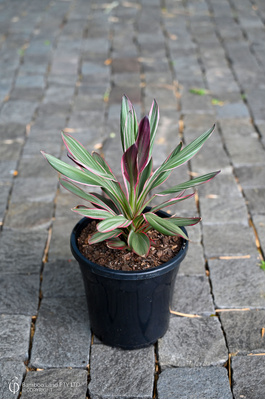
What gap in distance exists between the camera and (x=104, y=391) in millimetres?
2059

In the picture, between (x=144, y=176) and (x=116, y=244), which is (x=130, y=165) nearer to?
(x=144, y=176)

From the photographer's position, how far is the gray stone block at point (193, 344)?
7.18 feet

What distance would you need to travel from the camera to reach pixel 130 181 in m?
1.96

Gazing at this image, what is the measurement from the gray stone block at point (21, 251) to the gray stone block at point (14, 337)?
33cm

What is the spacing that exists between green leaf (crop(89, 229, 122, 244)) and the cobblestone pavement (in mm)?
604

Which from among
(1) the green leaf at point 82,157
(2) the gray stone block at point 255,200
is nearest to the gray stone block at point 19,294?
(1) the green leaf at point 82,157

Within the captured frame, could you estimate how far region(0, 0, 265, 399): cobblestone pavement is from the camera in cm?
216

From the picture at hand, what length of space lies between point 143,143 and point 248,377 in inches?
44.2

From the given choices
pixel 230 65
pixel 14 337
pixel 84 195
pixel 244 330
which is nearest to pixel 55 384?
pixel 14 337

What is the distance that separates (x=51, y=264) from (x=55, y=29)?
13.1ft

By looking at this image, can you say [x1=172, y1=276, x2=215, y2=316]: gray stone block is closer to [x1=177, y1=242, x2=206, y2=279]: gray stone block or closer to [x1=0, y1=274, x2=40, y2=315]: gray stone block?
[x1=177, y1=242, x2=206, y2=279]: gray stone block

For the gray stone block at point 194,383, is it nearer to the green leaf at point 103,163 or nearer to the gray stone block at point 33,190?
the green leaf at point 103,163

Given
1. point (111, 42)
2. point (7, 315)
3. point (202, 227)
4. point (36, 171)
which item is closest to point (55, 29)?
point (111, 42)

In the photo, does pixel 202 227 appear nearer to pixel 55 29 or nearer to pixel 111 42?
pixel 111 42
